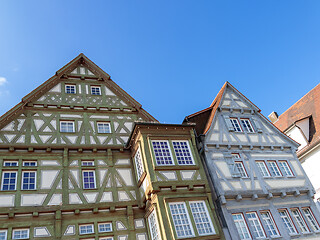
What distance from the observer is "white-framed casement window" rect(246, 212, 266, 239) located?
14.3 meters

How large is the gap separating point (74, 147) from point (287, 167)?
39.9 feet

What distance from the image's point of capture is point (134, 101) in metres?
19.2

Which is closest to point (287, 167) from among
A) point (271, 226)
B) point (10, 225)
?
point (271, 226)

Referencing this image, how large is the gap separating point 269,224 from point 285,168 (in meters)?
3.94

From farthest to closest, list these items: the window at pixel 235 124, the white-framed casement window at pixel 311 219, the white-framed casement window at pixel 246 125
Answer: the white-framed casement window at pixel 246 125 → the window at pixel 235 124 → the white-framed casement window at pixel 311 219

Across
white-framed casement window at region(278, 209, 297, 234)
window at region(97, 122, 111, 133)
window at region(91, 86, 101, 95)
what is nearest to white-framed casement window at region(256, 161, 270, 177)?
white-framed casement window at region(278, 209, 297, 234)

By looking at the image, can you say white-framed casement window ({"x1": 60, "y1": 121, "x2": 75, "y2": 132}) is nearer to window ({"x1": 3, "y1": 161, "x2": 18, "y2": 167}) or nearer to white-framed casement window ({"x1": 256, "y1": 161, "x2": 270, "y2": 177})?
window ({"x1": 3, "y1": 161, "x2": 18, "y2": 167})

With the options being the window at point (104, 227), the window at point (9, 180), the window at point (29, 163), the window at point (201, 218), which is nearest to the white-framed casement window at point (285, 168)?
the window at point (201, 218)

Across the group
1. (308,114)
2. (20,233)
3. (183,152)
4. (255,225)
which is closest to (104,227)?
(20,233)

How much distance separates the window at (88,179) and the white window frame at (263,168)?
357 inches

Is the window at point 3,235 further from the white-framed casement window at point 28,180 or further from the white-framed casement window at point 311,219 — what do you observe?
the white-framed casement window at point 311,219

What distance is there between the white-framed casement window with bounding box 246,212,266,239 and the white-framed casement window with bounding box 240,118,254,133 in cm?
534

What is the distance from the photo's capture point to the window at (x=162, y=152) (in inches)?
582

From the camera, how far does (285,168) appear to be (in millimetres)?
17438
